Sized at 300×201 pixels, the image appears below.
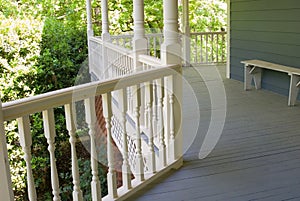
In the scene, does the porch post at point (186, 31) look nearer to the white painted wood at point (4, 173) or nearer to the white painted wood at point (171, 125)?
the white painted wood at point (171, 125)

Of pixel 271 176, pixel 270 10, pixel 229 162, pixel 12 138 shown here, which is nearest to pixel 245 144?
pixel 229 162

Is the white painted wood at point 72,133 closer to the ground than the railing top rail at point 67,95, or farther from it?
closer to the ground

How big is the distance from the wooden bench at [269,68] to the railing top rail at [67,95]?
2.89m

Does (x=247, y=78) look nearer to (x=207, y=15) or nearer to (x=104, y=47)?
(x=104, y=47)

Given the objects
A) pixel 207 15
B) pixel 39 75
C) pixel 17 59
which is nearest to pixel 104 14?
pixel 39 75

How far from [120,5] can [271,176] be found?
483 inches

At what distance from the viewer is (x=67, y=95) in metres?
1.90

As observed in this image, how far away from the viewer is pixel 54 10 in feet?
45.8

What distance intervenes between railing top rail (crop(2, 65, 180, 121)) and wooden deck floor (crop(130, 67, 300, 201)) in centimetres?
90

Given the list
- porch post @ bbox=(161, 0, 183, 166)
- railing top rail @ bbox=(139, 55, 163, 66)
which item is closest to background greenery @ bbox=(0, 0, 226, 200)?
railing top rail @ bbox=(139, 55, 163, 66)

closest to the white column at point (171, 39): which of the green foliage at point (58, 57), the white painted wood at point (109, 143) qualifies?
the white painted wood at point (109, 143)

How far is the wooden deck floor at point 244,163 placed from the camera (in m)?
2.53

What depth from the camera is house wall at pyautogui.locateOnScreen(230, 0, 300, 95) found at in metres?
5.11

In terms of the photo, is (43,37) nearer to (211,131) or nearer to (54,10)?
(211,131)
